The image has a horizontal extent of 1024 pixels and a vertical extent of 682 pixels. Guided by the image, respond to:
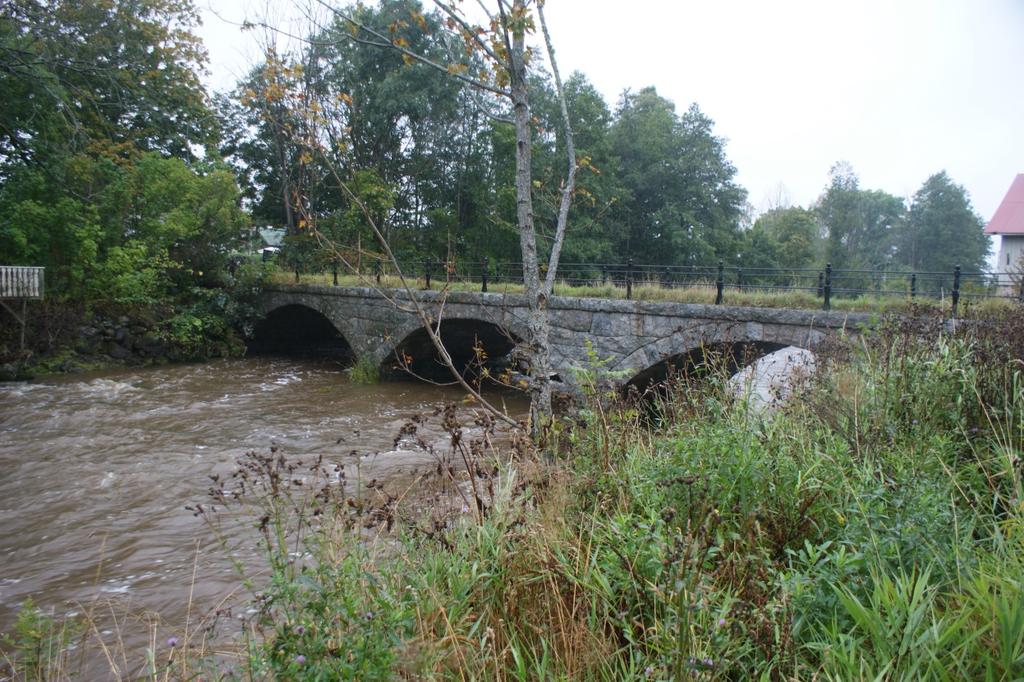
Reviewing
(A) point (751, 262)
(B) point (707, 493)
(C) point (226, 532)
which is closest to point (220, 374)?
(C) point (226, 532)

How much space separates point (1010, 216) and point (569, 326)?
21.5m

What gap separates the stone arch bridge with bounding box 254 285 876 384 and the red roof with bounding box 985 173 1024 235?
18.7 m

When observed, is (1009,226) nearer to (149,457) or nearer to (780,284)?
(780,284)

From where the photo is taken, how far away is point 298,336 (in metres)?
22.4

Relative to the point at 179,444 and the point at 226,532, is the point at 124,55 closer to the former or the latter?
the point at 179,444

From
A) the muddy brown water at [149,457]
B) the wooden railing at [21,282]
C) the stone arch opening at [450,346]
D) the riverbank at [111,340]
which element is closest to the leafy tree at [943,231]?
the stone arch opening at [450,346]

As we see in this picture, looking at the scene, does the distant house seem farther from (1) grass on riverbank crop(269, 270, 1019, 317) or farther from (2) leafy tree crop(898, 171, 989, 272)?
(1) grass on riverbank crop(269, 270, 1019, 317)

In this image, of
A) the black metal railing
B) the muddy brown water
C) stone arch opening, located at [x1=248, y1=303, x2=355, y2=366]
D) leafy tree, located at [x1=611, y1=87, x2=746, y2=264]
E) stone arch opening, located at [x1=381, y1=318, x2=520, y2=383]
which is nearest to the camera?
the muddy brown water

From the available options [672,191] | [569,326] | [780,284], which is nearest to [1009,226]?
[672,191]

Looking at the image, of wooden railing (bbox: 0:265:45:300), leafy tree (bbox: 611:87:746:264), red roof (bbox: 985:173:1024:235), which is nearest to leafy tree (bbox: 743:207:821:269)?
leafy tree (bbox: 611:87:746:264)

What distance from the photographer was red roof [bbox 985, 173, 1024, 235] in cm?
2383

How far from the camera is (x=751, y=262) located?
3200cm

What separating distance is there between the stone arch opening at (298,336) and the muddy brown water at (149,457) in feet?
10.7

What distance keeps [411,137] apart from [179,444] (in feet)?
62.3
